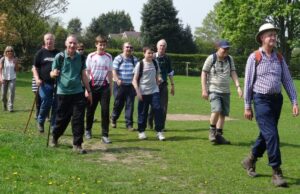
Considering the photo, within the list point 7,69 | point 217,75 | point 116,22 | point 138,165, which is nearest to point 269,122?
point 138,165

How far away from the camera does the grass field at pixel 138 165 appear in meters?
7.16

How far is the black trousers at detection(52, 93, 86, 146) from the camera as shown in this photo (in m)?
9.62

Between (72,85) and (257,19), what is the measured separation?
46465 mm

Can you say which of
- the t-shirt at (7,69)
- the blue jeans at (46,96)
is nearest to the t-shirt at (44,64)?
the blue jeans at (46,96)

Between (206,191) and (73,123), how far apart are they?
3.38m

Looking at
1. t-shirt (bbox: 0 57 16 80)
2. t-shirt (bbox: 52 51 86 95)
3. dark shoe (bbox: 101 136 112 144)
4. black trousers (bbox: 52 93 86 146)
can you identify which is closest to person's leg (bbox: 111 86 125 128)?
dark shoe (bbox: 101 136 112 144)

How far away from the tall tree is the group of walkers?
51.0 m

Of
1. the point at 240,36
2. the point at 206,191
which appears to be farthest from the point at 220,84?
the point at 240,36

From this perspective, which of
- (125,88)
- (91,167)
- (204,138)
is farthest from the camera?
(125,88)

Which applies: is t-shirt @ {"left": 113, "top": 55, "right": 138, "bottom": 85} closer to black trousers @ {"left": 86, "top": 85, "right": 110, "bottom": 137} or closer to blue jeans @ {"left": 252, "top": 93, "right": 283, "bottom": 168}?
black trousers @ {"left": 86, "top": 85, "right": 110, "bottom": 137}

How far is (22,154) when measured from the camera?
9016mm

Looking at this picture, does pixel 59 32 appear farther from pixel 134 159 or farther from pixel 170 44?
pixel 134 159

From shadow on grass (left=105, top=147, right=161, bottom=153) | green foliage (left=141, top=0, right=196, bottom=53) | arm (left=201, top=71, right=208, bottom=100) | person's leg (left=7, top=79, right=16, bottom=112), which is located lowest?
shadow on grass (left=105, top=147, right=161, bottom=153)

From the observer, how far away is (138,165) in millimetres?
8672
